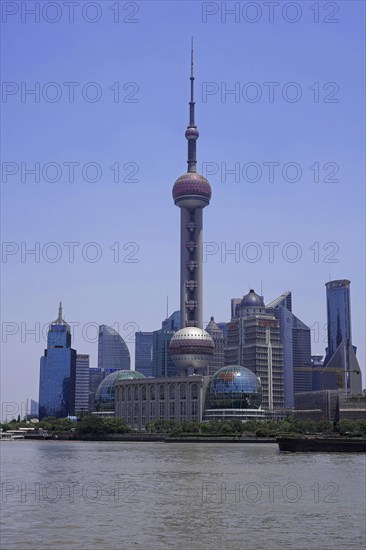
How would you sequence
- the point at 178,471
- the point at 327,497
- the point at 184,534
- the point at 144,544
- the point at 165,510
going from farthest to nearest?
1. the point at 178,471
2. the point at 327,497
3. the point at 165,510
4. the point at 184,534
5. the point at 144,544

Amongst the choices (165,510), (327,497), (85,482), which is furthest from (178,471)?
(165,510)

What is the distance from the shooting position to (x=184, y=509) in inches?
2394

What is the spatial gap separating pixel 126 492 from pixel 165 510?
1422cm

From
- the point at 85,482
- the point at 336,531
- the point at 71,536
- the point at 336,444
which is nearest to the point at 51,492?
the point at 85,482

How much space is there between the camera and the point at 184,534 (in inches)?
1937

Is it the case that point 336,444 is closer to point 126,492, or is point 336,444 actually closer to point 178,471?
point 178,471

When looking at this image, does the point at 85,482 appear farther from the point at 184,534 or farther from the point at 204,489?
the point at 184,534

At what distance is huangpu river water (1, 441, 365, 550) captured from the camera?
1838 inches

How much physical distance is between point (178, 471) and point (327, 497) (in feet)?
116

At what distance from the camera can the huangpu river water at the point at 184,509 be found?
46.7 meters

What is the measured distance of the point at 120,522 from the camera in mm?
53344

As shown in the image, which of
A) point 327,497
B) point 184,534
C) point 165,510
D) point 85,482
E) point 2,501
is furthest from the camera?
point 85,482

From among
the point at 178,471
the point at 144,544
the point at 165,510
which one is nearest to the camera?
the point at 144,544

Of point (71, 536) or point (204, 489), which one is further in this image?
point (204, 489)
